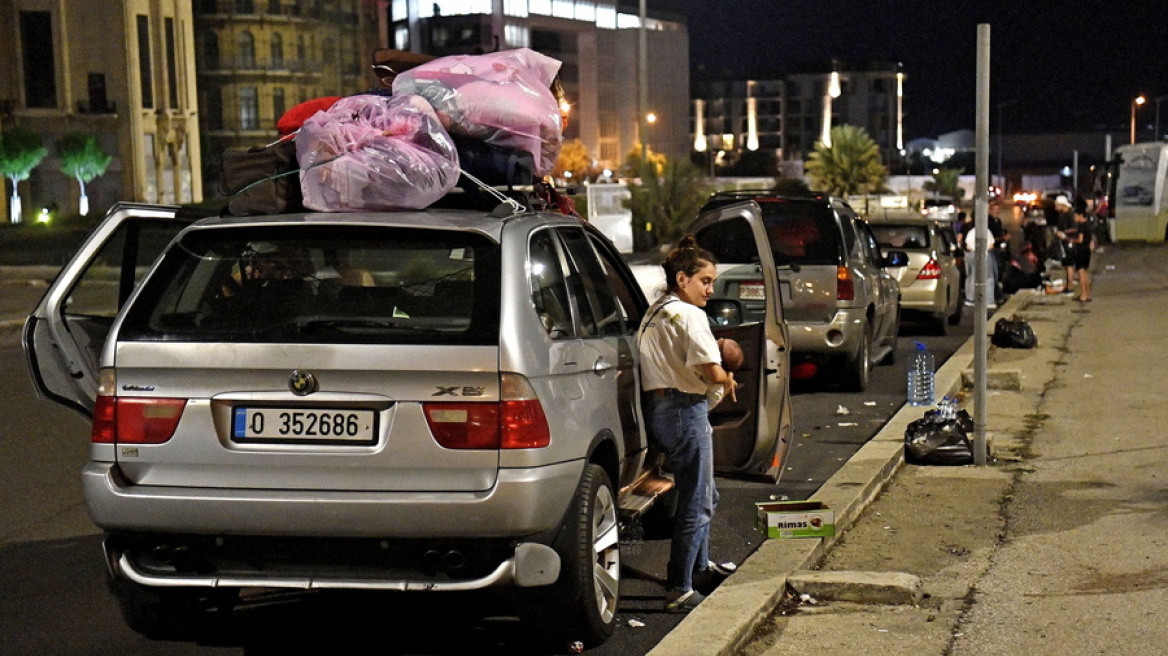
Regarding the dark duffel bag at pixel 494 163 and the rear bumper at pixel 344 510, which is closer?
the rear bumper at pixel 344 510

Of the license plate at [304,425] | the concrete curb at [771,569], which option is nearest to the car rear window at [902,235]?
the concrete curb at [771,569]

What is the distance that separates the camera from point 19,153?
71.3m

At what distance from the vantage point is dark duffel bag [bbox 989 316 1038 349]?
1761 cm

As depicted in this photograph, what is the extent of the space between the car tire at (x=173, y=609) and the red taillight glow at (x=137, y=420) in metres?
0.57

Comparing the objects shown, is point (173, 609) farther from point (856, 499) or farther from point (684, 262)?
point (856, 499)

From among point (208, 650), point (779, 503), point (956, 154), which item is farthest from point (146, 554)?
point (956, 154)

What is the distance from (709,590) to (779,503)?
848mm

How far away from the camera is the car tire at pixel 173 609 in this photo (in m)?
5.65

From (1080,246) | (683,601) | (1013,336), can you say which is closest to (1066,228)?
(1080,246)

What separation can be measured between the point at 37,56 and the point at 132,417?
258 feet

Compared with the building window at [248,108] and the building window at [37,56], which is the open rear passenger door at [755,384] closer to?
the building window at [37,56]

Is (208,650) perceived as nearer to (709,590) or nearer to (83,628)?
(83,628)

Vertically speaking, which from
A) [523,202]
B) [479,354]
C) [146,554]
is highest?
[523,202]

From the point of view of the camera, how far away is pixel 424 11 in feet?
454
